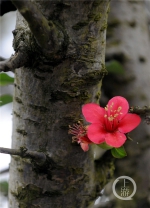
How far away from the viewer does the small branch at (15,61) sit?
1.52 feet

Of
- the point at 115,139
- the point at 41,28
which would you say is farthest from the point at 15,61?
the point at 115,139

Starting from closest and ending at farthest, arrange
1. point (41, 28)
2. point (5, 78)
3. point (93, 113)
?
point (41, 28) < point (93, 113) < point (5, 78)

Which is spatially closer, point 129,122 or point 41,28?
point 41,28

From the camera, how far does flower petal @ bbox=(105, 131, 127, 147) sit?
20.1 inches

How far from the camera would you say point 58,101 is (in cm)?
52

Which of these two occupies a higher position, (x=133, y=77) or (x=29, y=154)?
(x=133, y=77)

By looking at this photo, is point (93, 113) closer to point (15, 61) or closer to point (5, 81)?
point (15, 61)

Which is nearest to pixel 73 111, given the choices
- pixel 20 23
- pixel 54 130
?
pixel 54 130

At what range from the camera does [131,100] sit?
2.80ft

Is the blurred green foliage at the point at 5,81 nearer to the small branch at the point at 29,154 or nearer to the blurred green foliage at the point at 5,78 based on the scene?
the blurred green foliage at the point at 5,78

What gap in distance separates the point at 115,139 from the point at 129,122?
0.03 metres

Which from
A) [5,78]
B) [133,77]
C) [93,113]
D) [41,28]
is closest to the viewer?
[41,28]

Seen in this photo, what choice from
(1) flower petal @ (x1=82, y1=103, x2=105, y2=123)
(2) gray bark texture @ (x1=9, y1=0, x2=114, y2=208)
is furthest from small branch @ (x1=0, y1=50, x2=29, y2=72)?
(1) flower petal @ (x1=82, y1=103, x2=105, y2=123)

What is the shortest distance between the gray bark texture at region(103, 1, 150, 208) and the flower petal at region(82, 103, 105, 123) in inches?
10.7
